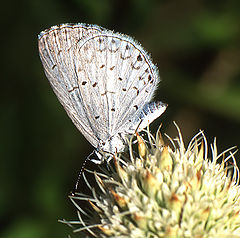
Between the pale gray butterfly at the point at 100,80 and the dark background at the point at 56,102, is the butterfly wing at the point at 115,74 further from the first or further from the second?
the dark background at the point at 56,102

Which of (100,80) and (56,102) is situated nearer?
(100,80)

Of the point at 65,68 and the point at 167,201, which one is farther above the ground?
the point at 65,68

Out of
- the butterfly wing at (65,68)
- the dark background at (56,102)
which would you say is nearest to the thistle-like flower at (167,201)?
the butterfly wing at (65,68)

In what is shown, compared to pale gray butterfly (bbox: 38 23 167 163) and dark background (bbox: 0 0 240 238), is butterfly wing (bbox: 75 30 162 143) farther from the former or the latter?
dark background (bbox: 0 0 240 238)

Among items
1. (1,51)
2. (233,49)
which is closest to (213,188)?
(233,49)

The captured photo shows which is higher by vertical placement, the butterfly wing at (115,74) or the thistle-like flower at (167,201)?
the butterfly wing at (115,74)

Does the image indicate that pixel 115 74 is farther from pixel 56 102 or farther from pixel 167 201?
pixel 56 102

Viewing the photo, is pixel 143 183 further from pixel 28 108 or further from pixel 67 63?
pixel 28 108

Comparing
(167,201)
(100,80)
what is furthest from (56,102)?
(167,201)
